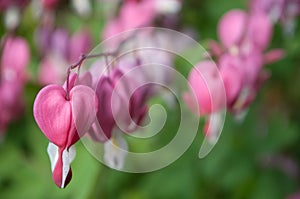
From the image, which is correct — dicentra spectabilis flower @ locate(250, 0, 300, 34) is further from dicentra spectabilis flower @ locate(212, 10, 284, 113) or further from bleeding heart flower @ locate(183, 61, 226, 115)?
bleeding heart flower @ locate(183, 61, 226, 115)

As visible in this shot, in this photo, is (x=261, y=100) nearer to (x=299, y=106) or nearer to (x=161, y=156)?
(x=299, y=106)

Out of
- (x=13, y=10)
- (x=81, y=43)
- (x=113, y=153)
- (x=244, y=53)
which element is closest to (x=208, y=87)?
(x=244, y=53)

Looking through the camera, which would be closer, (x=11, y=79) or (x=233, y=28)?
(x=233, y=28)

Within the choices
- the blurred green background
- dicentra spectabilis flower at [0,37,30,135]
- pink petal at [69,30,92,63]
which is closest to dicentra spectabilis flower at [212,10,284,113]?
the blurred green background

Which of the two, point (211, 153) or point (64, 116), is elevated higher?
point (64, 116)

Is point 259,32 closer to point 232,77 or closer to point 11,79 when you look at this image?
point 232,77

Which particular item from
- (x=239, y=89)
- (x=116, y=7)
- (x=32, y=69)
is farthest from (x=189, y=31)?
(x=239, y=89)
